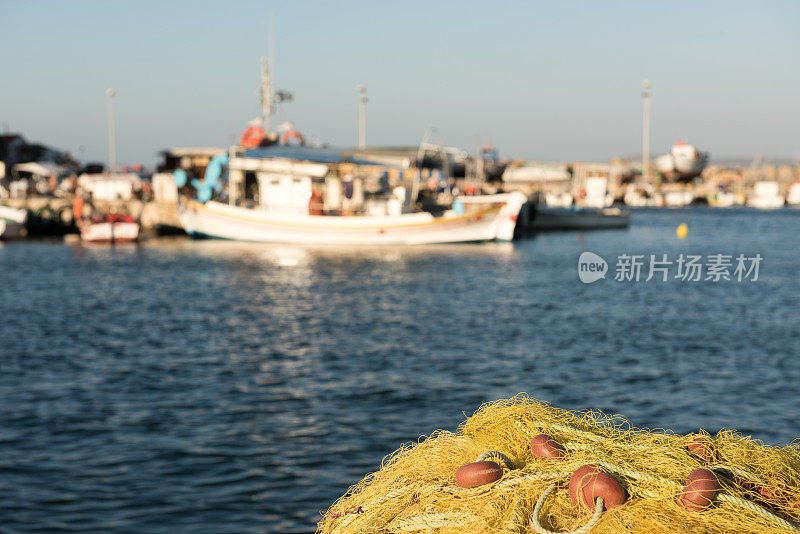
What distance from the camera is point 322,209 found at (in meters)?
49.3

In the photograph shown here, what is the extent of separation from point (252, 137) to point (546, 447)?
64914 mm

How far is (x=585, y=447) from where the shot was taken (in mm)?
3734

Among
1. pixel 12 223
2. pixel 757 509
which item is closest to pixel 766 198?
pixel 12 223

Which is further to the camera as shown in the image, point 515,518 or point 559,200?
point 559,200

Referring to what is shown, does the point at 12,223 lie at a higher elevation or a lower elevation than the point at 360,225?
lower

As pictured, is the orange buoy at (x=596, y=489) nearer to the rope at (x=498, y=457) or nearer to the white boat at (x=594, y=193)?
the rope at (x=498, y=457)

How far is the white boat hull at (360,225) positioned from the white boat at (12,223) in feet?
42.5

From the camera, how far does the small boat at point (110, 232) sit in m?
50.9

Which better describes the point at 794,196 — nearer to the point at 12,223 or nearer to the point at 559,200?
the point at 559,200

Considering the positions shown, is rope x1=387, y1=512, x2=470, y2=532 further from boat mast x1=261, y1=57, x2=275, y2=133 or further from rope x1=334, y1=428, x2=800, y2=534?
boat mast x1=261, y1=57, x2=275, y2=133

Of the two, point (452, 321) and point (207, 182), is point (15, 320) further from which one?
point (207, 182)

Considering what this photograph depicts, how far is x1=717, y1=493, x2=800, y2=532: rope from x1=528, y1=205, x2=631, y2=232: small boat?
210ft

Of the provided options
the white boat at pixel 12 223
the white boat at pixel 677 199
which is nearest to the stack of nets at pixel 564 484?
the white boat at pixel 12 223

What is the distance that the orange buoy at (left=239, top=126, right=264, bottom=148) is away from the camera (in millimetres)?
65375
